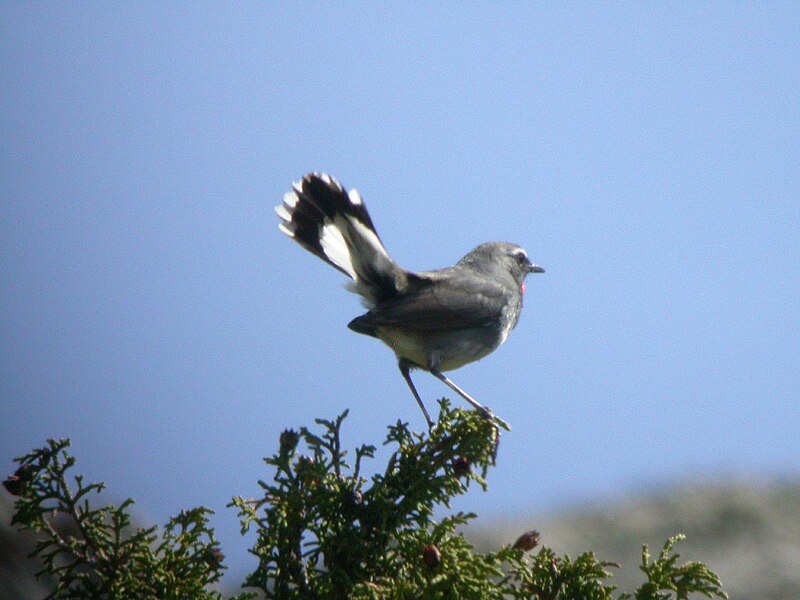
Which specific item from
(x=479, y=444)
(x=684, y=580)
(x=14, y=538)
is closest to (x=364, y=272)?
(x=479, y=444)

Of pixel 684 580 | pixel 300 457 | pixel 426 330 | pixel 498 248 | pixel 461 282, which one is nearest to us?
pixel 684 580

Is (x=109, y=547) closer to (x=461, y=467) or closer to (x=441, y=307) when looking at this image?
(x=461, y=467)

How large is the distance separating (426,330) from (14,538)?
4.57m

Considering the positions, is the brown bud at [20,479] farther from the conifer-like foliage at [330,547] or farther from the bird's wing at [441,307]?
the bird's wing at [441,307]

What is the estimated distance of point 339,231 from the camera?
21.5ft

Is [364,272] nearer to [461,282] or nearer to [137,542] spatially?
[461,282]

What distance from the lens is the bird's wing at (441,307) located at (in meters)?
6.30

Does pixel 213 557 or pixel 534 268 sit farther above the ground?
pixel 534 268

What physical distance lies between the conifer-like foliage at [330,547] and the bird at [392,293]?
7.36ft

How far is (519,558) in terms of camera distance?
12.7ft

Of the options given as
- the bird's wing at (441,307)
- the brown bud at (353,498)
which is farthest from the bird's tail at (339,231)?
the brown bud at (353,498)

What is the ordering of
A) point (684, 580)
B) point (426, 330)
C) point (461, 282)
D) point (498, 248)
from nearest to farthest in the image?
1. point (684, 580)
2. point (426, 330)
3. point (461, 282)
4. point (498, 248)

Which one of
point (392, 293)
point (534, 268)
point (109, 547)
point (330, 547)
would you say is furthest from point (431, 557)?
point (534, 268)

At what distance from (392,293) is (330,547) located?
304 centimetres
